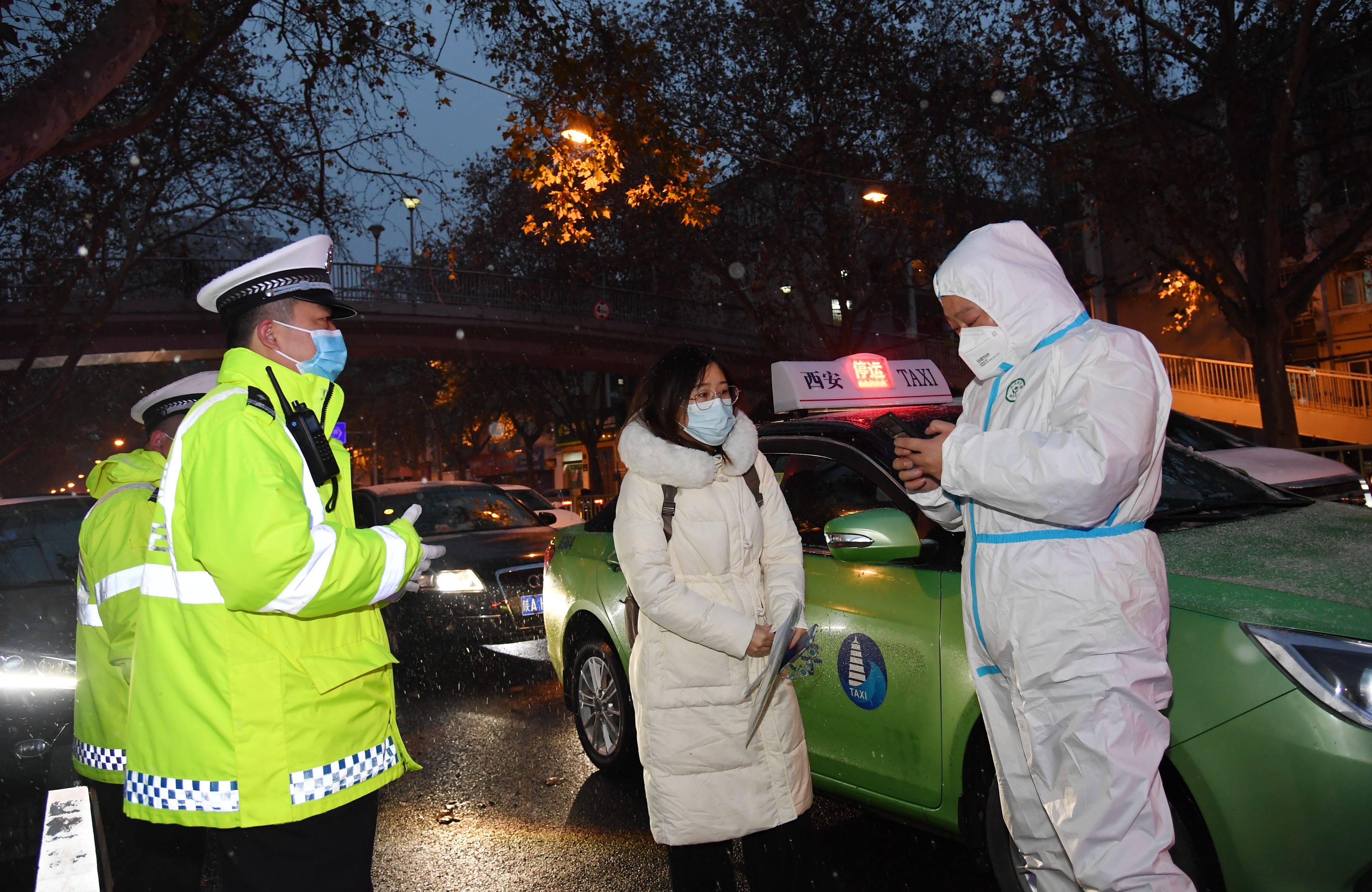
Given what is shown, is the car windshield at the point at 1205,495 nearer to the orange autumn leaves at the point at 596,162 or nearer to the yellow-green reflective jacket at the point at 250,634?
the yellow-green reflective jacket at the point at 250,634

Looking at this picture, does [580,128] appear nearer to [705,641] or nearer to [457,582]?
[457,582]

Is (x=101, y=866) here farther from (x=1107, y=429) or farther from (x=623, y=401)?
(x=623, y=401)

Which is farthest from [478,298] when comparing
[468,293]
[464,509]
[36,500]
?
[36,500]

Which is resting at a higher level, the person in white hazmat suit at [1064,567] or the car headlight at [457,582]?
the person in white hazmat suit at [1064,567]

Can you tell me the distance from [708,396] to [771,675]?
0.90m

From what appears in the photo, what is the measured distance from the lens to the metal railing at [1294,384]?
21.4m

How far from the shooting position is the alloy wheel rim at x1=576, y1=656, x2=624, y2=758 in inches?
200

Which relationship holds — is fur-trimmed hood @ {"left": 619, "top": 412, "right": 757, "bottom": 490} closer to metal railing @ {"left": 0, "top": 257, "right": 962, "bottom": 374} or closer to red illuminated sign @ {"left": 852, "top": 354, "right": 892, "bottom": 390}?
red illuminated sign @ {"left": 852, "top": 354, "right": 892, "bottom": 390}

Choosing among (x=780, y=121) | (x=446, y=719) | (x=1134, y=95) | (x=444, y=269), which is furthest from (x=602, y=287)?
(x=446, y=719)

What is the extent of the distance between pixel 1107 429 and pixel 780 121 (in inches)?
674

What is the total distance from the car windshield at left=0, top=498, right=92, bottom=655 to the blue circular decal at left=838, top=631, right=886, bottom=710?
127 inches

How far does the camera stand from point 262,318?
2256mm

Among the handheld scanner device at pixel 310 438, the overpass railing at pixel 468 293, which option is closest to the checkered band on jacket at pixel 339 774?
the handheld scanner device at pixel 310 438

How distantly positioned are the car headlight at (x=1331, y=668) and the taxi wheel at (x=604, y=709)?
3115mm
